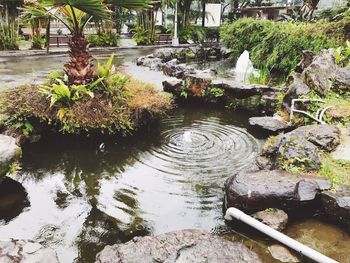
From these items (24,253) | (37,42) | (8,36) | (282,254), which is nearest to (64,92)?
(24,253)

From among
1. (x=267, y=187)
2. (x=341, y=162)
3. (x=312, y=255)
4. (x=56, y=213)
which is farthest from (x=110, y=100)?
(x=312, y=255)

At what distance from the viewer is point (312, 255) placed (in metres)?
3.76

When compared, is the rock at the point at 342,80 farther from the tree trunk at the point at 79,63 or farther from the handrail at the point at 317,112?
the tree trunk at the point at 79,63

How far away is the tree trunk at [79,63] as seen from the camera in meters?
7.74

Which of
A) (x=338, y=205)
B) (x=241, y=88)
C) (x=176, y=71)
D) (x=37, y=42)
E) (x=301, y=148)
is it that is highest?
(x=37, y=42)

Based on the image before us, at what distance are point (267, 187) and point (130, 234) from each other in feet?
6.52

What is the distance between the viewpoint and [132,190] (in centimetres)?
578

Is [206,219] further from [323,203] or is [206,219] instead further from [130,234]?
[323,203]

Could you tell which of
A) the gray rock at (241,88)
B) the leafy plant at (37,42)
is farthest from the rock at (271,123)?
the leafy plant at (37,42)

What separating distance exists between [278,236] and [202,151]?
3287mm

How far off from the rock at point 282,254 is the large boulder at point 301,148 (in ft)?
5.22

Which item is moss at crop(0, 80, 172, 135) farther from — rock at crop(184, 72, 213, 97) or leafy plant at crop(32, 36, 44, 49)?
leafy plant at crop(32, 36, 44, 49)

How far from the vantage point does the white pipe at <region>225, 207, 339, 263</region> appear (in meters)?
3.72

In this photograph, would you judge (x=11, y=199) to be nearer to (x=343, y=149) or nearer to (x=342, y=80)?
(x=343, y=149)
